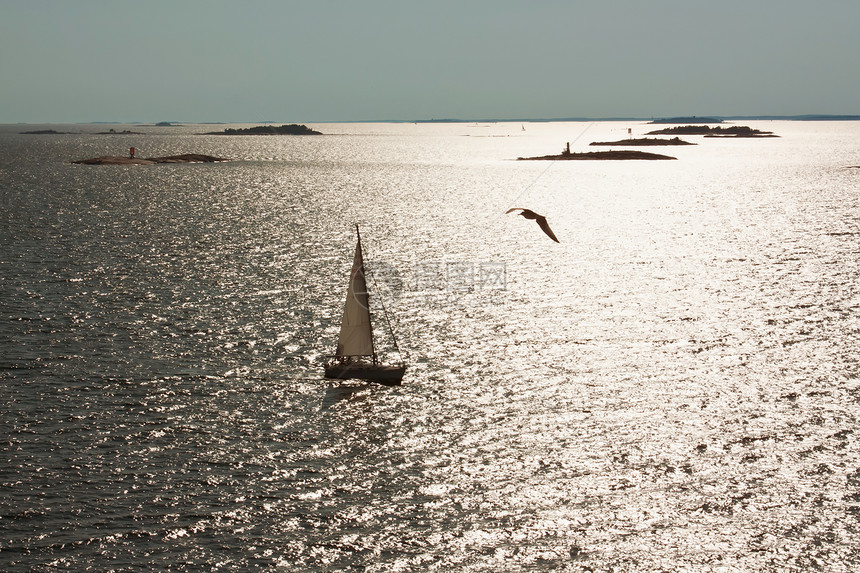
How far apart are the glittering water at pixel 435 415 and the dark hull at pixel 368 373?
726mm

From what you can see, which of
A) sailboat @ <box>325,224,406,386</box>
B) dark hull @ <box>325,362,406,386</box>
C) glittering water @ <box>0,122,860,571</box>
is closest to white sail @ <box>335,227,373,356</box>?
sailboat @ <box>325,224,406,386</box>

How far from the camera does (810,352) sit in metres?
51.2

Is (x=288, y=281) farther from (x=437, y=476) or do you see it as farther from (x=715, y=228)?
(x=715, y=228)

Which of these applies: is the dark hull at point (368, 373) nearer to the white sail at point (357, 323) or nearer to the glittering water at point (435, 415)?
the glittering water at point (435, 415)

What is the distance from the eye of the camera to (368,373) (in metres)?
44.3

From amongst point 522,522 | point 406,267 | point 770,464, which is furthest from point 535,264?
point 522,522

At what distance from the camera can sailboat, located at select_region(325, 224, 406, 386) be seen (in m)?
44.2

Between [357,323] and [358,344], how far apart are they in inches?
47.5

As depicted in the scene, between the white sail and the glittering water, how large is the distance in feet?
7.85

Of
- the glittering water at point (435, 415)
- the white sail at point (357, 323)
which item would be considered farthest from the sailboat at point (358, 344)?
the glittering water at point (435, 415)

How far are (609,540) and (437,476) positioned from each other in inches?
305

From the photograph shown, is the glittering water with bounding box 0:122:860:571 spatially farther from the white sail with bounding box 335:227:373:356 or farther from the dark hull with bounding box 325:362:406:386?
the white sail with bounding box 335:227:373:356

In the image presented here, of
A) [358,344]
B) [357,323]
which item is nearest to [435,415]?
[358,344]

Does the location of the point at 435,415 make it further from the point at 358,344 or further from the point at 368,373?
the point at 358,344
